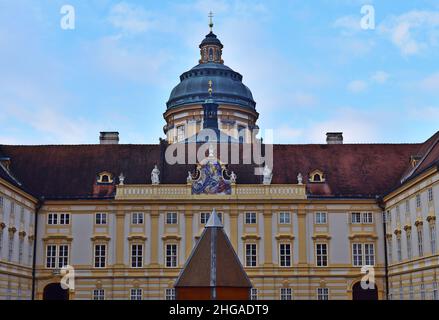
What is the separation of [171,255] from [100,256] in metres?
5.27

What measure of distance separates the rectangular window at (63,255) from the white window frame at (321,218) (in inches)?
735

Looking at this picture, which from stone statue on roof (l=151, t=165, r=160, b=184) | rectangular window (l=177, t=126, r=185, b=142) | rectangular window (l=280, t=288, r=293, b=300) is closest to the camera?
rectangular window (l=280, t=288, r=293, b=300)

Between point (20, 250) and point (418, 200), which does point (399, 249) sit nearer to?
point (418, 200)

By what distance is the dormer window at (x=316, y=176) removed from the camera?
173ft

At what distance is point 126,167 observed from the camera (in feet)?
178

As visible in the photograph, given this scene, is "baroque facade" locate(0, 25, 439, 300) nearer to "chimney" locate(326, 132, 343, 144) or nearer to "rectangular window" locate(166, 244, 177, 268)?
"rectangular window" locate(166, 244, 177, 268)

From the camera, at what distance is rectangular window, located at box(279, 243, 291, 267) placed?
50594 mm

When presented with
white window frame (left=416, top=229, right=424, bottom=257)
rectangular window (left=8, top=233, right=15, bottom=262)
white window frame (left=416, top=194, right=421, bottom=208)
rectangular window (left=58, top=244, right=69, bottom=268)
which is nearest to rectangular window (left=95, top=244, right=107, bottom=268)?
rectangular window (left=58, top=244, right=69, bottom=268)

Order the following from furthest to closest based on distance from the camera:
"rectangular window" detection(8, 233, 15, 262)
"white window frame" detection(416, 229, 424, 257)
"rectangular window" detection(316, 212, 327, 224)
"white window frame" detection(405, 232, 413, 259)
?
1. "rectangular window" detection(316, 212, 327, 224)
2. "rectangular window" detection(8, 233, 15, 262)
3. "white window frame" detection(405, 232, 413, 259)
4. "white window frame" detection(416, 229, 424, 257)

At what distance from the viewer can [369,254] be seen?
50625 millimetres

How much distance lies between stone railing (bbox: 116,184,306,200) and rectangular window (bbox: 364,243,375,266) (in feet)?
19.6
